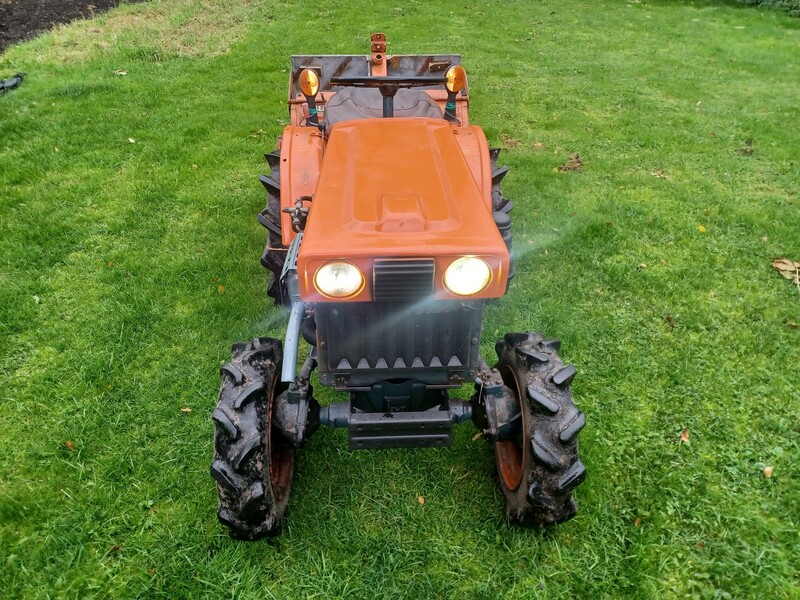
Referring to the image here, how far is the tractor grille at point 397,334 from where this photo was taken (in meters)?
2.13

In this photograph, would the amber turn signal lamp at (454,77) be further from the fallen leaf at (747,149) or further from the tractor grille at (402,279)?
the fallen leaf at (747,149)

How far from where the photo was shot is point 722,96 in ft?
25.5

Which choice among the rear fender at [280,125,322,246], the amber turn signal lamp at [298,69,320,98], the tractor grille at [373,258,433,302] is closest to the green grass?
the rear fender at [280,125,322,246]

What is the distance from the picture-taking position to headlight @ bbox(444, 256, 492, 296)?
1.94m

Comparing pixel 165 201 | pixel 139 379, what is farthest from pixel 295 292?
pixel 165 201

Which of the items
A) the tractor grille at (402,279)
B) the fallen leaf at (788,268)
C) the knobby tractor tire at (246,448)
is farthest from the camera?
the fallen leaf at (788,268)

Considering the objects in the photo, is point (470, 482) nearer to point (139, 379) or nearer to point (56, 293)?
point (139, 379)

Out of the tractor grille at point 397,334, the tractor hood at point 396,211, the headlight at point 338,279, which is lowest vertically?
the tractor grille at point 397,334

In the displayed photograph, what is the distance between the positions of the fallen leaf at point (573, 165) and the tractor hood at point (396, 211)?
3.51m

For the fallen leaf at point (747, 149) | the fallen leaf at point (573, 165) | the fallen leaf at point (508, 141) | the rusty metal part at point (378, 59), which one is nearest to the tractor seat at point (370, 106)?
the rusty metal part at point (378, 59)

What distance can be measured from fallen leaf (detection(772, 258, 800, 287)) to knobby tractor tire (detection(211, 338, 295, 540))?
154 inches

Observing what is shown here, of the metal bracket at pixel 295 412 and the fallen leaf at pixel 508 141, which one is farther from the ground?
the metal bracket at pixel 295 412

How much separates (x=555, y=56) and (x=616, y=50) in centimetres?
129

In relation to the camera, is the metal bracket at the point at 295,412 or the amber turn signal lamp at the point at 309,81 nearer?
the metal bracket at the point at 295,412
